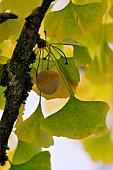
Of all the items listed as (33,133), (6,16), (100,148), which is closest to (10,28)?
(6,16)

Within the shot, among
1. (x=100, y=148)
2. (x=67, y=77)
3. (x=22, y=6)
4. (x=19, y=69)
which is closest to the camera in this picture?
(x=22, y=6)

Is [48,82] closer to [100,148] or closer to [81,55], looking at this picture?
[81,55]

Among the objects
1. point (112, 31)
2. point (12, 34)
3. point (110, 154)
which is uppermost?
point (12, 34)

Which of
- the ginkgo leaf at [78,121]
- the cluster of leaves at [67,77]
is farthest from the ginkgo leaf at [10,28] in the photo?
the ginkgo leaf at [78,121]

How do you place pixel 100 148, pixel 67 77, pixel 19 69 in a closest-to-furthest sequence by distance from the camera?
pixel 19 69 → pixel 67 77 → pixel 100 148

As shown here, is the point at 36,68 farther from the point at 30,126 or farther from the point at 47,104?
the point at 47,104

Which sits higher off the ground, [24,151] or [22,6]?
[22,6]

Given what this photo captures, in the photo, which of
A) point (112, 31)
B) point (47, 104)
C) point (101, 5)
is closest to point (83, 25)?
point (101, 5)

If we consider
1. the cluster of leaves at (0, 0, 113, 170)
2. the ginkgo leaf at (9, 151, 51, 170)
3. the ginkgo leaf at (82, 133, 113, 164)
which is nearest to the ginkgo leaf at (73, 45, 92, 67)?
the cluster of leaves at (0, 0, 113, 170)
